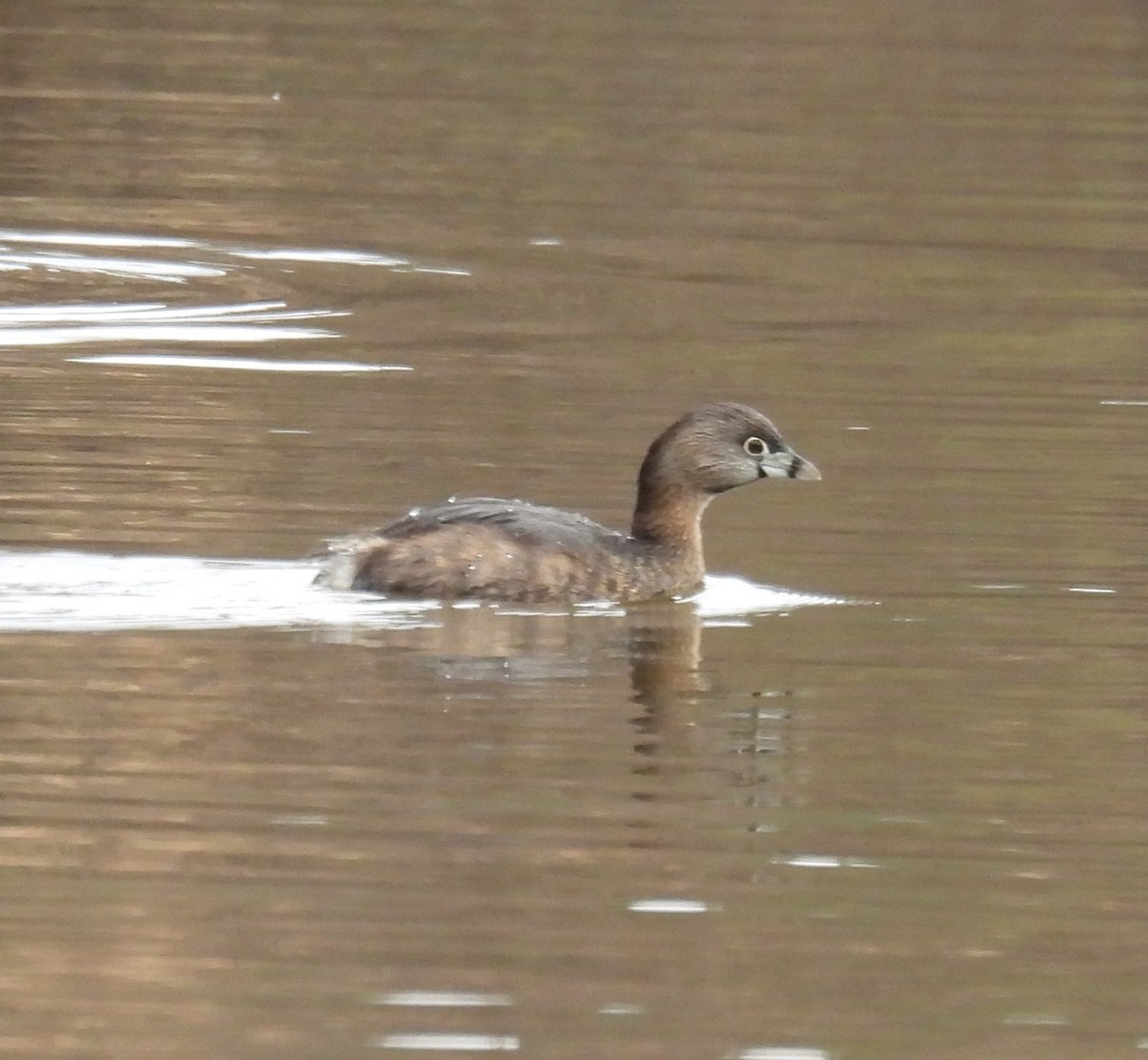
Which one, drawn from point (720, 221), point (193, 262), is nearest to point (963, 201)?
point (720, 221)

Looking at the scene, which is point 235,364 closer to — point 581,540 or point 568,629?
point 581,540

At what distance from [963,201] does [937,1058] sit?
1789 centimetres

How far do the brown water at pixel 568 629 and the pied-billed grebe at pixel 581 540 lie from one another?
0.21 metres

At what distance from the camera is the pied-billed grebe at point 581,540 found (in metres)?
11.3

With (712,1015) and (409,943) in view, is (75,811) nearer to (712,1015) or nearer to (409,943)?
(409,943)

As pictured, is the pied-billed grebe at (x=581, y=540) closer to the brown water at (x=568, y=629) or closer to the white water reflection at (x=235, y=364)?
the brown water at (x=568, y=629)

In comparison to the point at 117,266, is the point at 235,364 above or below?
below

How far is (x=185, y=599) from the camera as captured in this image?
11055mm

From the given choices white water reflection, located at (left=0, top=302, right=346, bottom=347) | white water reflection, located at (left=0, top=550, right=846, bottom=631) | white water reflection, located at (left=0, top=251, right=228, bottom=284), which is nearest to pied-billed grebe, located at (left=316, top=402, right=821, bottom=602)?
white water reflection, located at (left=0, top=550, right=846, bottom=631)

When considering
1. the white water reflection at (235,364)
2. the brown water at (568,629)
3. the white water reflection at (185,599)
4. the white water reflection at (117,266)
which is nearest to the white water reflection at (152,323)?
the brown water at (568,629)

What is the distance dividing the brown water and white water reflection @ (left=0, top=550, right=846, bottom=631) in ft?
0.09

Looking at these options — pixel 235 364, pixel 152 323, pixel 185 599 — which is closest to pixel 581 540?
pixel 185 599

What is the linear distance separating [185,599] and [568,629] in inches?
49.1

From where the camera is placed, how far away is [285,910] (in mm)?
7805
